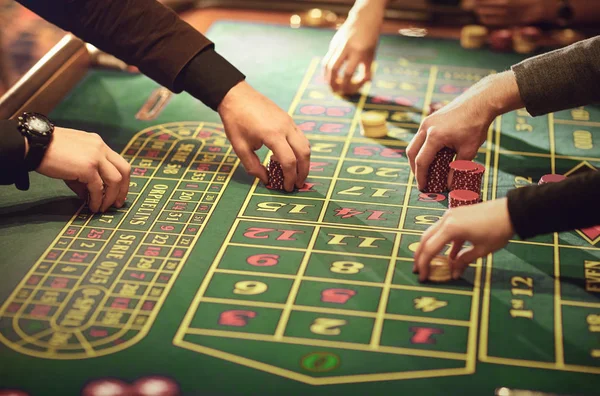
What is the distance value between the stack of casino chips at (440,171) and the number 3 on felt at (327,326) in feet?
2.35

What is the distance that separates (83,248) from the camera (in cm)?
210

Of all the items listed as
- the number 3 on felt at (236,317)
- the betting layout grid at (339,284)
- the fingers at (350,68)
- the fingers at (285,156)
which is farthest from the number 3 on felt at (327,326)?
the fingers at (350,68)

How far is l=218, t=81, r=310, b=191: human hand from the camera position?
7.64 feet

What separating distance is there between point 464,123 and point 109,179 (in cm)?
104

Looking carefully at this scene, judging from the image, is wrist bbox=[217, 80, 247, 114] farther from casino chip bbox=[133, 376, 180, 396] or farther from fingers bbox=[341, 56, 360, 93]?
casino chip bbox=[133, 376, 180, 396]

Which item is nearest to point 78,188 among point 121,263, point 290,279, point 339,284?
point 121,263

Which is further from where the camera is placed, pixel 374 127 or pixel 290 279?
pixel 374 127

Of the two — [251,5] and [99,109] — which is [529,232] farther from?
[251,5]

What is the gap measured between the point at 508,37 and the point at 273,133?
5.35 ft

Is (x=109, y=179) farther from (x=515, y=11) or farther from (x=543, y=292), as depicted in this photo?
(x=515, y=11)

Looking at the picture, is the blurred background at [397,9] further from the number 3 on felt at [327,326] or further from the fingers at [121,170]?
the number 3 on felt at [327,326]

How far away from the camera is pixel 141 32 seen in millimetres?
2572

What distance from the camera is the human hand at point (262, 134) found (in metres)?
2.33

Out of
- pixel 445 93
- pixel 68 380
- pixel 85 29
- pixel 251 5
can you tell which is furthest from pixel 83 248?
pixel 251 5
